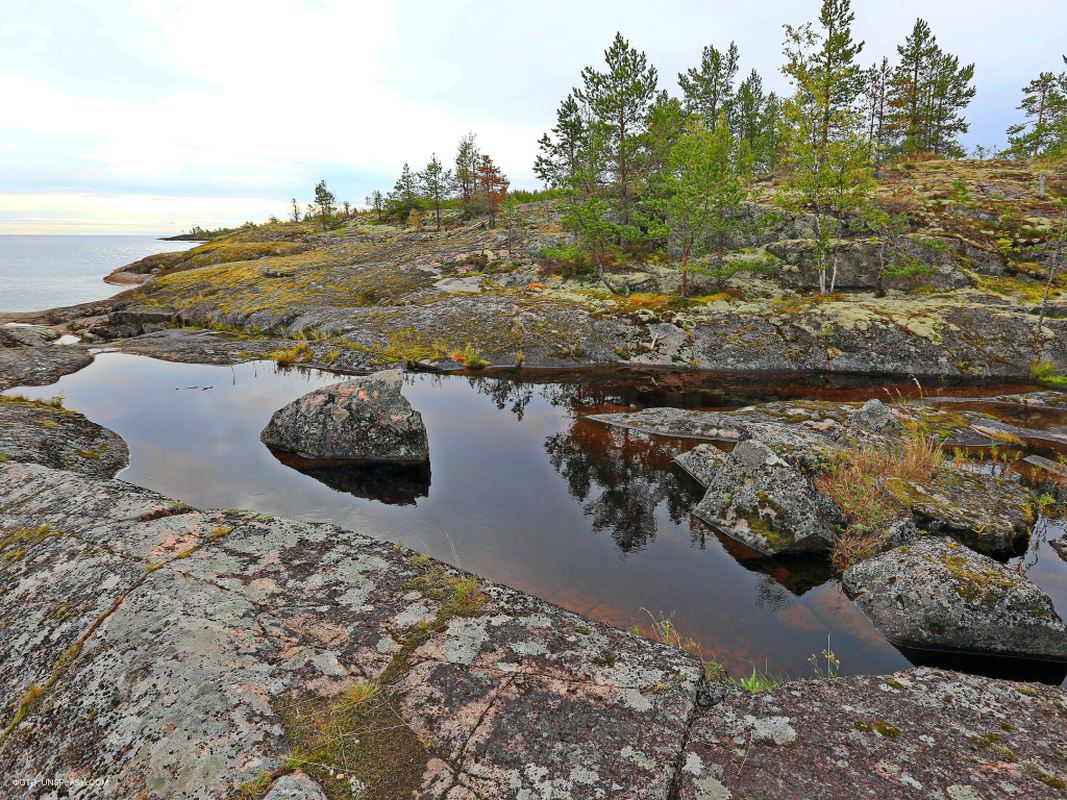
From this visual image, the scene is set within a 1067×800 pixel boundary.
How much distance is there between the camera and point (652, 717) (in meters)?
4.31

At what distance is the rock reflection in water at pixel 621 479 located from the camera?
988 centimetres

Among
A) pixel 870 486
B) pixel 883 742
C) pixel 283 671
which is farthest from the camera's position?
pixel 870 486

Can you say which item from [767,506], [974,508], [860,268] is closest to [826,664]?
[767,506]

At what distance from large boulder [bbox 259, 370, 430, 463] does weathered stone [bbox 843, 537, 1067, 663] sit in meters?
10.2

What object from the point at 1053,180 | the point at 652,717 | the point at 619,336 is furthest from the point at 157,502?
the point at 1053,180

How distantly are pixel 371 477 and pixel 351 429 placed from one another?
174 centimetres

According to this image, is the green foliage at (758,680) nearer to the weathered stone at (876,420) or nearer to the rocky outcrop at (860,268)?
the weathered stone at (876,420)

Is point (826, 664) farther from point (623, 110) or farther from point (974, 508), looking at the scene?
point (623, 110)

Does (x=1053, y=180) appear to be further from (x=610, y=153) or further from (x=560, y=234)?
(x=560, y=234)

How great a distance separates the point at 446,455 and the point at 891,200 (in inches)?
1537

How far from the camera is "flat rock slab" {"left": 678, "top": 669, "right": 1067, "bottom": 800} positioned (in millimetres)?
3668

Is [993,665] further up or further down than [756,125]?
further down

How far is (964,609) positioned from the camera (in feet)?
21.6

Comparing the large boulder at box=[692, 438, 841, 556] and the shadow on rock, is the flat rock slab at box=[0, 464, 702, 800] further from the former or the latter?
the large boulder at box=[692, 438, 841, 556]
